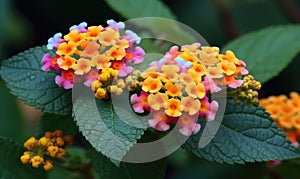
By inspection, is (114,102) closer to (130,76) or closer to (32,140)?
(130,76)

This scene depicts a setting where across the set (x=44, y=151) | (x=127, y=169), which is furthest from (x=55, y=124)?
(x=127, y=169)

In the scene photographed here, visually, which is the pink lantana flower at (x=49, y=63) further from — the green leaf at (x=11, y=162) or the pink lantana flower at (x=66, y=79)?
the green leaf at (x=11, y=162)

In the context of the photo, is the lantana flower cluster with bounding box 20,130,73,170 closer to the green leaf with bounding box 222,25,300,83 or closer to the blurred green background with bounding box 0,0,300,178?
the green leaf with bounding box 222,25,300,83

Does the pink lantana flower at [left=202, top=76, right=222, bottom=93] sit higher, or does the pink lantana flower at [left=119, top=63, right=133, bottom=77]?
the pink lantana flower at [left=119, top=63, right=133, bottom=77]

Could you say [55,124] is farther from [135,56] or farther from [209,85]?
[209,85]

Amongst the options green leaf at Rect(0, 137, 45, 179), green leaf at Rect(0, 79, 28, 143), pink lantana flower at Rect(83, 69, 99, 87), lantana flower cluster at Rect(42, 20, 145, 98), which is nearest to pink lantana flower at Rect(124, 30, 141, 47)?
lantana flower cluster at Rect(42, 20, 145, 98)

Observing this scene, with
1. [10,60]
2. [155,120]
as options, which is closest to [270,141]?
[155,120]
